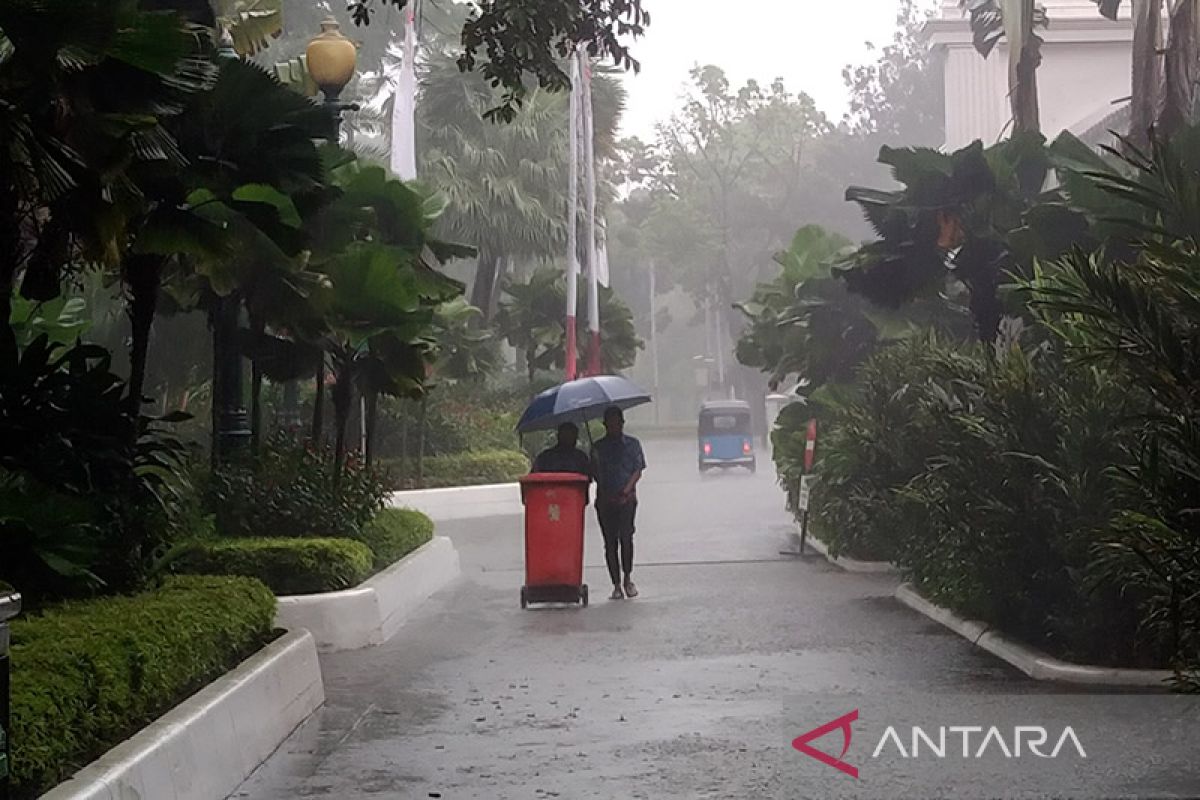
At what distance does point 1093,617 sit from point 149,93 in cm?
648

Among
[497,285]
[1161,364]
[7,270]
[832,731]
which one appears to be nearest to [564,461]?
[7,270]

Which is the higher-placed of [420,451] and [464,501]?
[420,451]

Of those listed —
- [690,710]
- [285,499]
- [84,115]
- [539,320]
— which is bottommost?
[690,710]

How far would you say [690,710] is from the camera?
11125mm

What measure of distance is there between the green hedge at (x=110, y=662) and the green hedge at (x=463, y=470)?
23.2m

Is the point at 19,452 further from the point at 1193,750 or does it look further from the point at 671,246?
the point at 671,246

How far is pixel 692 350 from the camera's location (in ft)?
466

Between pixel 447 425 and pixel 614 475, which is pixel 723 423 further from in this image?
pixel 614 475

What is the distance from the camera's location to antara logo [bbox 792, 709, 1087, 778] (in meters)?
9.41

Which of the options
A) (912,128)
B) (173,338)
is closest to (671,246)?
(912,128)

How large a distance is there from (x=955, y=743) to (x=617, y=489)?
28.4ft

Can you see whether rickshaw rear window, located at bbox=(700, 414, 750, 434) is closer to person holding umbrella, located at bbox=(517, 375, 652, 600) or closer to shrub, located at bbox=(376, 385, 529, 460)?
shrub, located at bbox=(376, 385, 529, 460)

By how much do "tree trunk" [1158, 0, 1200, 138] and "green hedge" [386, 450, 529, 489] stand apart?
18.8 m

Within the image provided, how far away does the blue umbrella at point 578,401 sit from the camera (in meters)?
19.2
